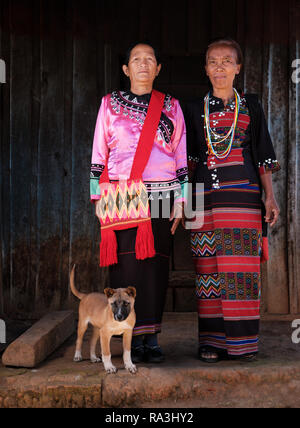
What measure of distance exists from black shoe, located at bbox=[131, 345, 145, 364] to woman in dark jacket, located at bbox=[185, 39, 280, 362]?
1.28 ft

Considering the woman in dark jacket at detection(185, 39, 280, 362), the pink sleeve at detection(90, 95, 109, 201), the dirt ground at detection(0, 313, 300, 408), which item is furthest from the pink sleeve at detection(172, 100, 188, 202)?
the dirt ground at detection(0, 313, 300, 408)

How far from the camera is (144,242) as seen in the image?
9.83ft

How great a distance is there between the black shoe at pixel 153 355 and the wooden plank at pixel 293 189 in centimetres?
185

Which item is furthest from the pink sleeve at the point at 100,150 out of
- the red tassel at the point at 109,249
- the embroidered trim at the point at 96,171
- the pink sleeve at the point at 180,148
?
the pink sleeve at the point at 180,148

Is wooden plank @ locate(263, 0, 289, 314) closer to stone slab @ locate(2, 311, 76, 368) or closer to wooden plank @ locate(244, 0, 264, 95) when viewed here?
wooden plank @ locate(244, 0, 264, 95)

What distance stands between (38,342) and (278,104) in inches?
117

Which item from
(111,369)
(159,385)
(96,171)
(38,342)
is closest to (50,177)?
(96,171)

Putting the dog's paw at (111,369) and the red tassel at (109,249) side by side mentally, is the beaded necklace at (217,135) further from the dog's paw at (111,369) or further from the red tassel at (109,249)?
the dog's paw at (111,369)

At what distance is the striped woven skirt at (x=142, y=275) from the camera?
10.1ft

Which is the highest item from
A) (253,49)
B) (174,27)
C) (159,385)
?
(174,27)

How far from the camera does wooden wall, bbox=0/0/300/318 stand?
14.7ft

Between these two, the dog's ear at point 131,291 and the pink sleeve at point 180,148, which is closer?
the dog's ear at point 131,291

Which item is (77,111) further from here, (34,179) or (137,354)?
(137,354)

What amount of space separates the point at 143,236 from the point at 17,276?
1.98 metres
